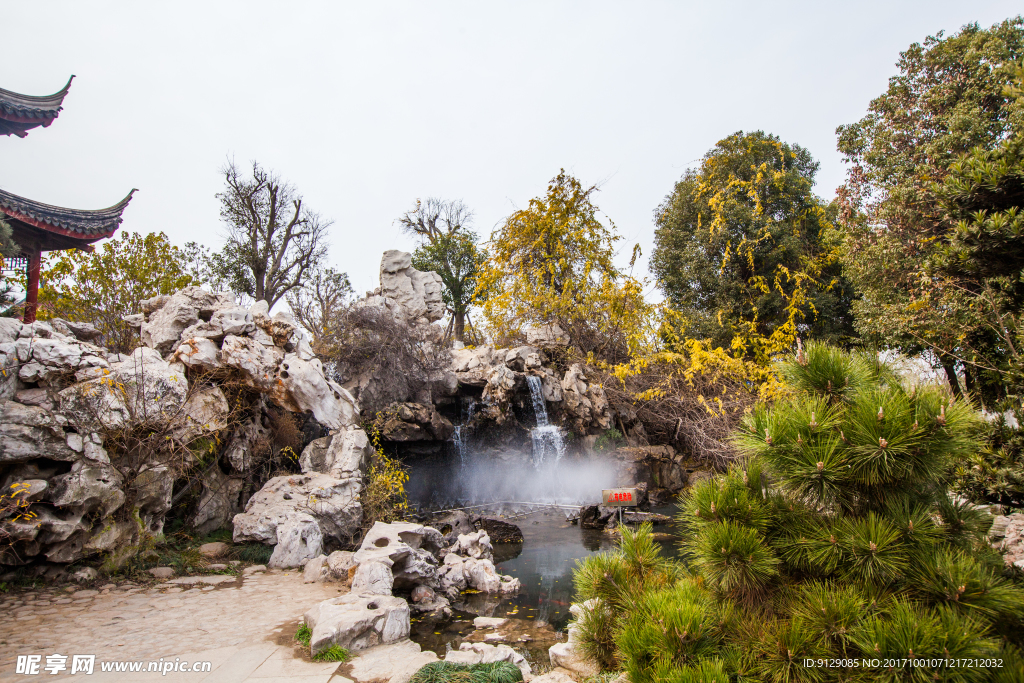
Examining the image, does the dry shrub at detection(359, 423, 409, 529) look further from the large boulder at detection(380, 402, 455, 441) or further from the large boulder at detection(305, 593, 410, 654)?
the large boulder at detection(305, 593, 410, 654)

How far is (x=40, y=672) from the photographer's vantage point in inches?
134

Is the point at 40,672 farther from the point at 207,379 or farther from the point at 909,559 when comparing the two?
the point at 909,559

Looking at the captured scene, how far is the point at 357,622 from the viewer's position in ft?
13.3

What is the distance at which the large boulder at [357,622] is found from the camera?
3.88 meters

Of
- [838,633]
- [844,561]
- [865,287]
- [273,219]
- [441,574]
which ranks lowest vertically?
[441,574]

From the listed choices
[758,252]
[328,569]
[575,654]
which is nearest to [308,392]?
[328,569]

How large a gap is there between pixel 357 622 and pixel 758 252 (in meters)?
12.9

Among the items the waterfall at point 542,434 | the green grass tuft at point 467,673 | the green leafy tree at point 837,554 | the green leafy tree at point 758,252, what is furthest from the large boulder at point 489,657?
the green leafy tree at point 758,252

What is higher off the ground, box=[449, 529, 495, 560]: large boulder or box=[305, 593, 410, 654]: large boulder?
box=[305, 593, 410, 654]: large boulder

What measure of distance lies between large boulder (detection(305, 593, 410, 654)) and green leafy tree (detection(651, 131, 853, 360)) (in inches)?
411

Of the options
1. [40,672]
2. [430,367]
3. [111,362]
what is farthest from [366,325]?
[40,672]

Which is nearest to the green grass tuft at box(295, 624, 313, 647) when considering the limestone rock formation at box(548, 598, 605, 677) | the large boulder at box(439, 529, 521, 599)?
the limestone rock formation at box(548, 598, 605, 677)

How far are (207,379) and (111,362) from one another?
1.15 metres

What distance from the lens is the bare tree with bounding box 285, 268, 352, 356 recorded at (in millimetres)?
12070
